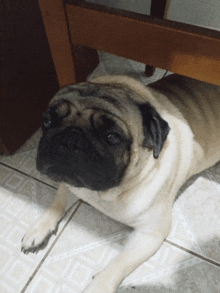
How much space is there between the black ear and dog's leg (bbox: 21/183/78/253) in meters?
0.52

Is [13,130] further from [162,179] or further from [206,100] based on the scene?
[206,100]

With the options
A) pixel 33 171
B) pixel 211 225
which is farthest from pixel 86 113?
pixel 211 225

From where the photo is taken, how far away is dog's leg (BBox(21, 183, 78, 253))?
1.01 metres

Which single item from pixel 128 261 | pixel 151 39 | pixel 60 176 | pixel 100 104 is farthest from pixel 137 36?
pixel 128 261

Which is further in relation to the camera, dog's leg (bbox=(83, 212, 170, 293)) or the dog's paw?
the dog's paw

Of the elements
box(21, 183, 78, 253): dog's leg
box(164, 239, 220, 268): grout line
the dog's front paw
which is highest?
→ box(21, 183, 78, 253): dog's leg

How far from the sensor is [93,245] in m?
1.04

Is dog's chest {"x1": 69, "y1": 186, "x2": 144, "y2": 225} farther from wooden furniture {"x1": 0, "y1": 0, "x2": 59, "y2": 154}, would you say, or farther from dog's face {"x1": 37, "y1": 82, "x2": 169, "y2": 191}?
wooden furniture {"x1": 0, "y1": 0, "x2": 59, "y2": 154}

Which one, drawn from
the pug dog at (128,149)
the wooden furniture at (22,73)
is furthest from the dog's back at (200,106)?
the wooden furniture at (22,73)

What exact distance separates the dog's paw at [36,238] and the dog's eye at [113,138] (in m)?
Result: 0.52

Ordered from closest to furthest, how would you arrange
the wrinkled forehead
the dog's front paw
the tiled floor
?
1. the wrinkled forehead
2. the dog's front paw
3. the tiled floor

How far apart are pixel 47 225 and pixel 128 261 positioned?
372 mm

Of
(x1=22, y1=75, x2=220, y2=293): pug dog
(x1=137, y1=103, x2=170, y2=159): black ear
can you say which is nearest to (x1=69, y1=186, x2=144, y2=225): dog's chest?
(x1=22, y1=75, x2=220, y2=293): pug dog

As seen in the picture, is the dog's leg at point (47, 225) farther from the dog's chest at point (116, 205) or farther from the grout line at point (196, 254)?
the grout line at point (196, 254)
